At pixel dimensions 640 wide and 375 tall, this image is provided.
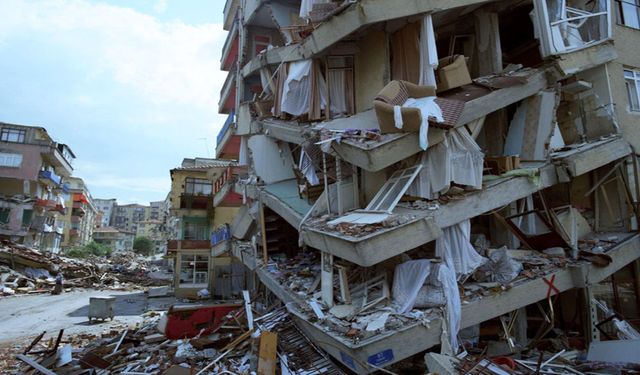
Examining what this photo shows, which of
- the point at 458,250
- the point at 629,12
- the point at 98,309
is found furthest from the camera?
the point at 98,309

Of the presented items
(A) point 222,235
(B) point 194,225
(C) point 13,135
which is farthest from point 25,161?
(A) point 222,235

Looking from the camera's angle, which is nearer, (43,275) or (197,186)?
(197,186)

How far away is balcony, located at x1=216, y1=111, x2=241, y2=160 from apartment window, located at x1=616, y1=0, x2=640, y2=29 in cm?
1556

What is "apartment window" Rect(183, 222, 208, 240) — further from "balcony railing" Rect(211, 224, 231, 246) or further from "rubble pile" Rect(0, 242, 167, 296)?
"rubble pile" Rect(0, 242, 167, 296)

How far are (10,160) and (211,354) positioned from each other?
39.4 metres

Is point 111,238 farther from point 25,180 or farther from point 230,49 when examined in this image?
point 230,49

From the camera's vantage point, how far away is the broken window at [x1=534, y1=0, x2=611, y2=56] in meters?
10.1

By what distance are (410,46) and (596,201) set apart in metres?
7.00

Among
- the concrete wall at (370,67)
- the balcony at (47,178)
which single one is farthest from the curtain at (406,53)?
the balcony at (47,178)

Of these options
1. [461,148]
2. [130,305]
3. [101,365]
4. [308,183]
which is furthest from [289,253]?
[130,305]

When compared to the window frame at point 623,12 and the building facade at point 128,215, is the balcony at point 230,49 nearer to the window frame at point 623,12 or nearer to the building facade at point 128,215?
the window frame at point 623,12

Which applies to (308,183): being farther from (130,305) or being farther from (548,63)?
(130,305)

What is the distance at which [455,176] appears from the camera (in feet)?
26.9

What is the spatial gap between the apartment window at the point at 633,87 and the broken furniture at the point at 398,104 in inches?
268
